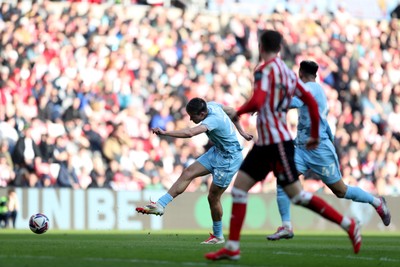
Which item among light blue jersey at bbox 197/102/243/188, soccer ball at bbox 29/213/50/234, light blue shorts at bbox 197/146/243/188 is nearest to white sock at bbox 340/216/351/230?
light blue jersey at bbox 197/102/243/188

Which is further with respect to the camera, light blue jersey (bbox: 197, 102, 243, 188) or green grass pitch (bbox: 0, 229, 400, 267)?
light blue jersey (bbox: 197, 102, 243, 188)

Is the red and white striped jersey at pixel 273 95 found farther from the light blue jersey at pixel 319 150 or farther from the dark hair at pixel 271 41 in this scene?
the light blue jersey at pixel 319 150

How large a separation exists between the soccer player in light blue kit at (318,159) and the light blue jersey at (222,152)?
2.60 feet

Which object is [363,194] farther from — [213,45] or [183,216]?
[213,45]

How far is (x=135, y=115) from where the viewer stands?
24.1 meters

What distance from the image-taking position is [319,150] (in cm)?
1364

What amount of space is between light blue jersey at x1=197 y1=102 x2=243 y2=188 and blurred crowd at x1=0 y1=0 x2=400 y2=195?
878cm

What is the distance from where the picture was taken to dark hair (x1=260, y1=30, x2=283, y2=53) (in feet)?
31.0

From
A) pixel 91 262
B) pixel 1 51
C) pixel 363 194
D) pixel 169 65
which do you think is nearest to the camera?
pixel 91 262

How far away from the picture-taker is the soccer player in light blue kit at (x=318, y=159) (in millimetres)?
13492

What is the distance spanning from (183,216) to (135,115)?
9.08ft

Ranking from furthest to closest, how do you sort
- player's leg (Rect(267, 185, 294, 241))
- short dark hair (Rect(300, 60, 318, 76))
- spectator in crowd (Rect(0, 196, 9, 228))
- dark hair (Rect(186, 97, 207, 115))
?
spectator in crowd (Rect(0, 196, 9, 228))
player's leg (Rect(267, 185, 294, 241))
short dark hair (Rect(300, 60, 318, 76))
dark hair (Rect(186, 97, 207, 115))

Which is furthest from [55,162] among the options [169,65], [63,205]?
[169,65]

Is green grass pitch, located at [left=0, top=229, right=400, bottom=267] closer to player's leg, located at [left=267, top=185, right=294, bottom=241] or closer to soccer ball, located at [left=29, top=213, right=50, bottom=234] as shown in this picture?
player's leg, located at [left=267, top=185, right=294, bottom=241]
